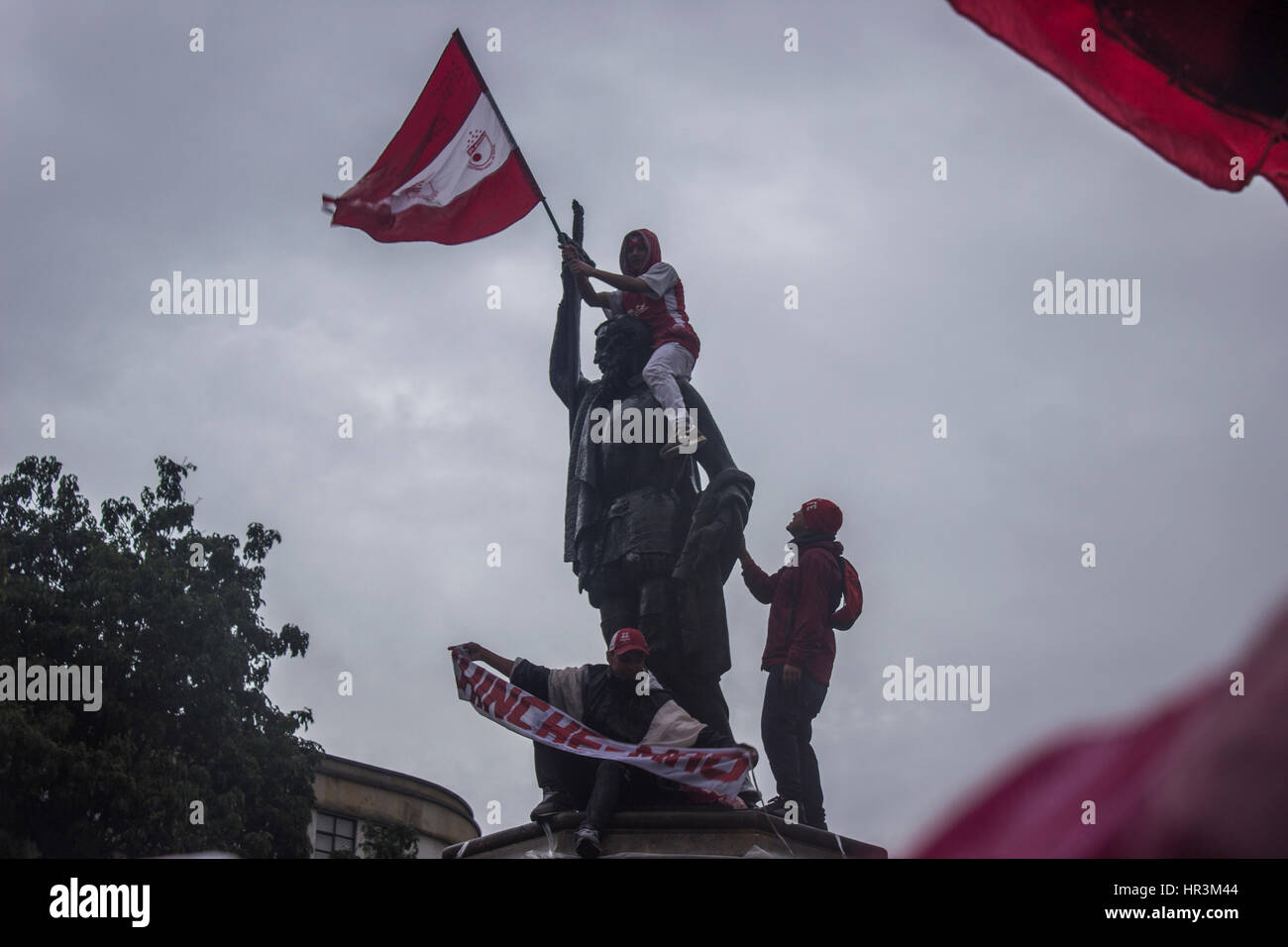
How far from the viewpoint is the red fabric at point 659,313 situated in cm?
1014

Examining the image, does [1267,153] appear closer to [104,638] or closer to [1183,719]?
[1183,719]

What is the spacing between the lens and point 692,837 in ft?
26.7

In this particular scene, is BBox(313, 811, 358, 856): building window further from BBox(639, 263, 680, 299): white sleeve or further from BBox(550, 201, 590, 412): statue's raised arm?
BBox(639, 263, 680, 299): white sleeve

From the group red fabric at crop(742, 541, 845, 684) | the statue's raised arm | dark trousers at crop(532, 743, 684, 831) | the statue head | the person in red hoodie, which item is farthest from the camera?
the statue's raised arm

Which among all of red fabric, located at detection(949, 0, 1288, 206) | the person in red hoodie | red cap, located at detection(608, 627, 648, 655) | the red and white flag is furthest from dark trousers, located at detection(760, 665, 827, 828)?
red fabric, located at detection(949, 0, 1288, 206)

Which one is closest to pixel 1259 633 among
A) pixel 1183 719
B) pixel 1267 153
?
pixel 1183 719

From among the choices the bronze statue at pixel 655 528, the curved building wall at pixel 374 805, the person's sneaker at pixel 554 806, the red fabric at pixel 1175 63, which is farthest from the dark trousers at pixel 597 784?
the curved building wall at pixel 374 805

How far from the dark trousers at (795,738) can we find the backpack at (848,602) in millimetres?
435

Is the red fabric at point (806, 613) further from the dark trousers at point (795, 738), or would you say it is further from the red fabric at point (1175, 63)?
the red fabric at point (1175, 63)

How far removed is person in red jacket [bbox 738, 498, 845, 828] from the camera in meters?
9.07

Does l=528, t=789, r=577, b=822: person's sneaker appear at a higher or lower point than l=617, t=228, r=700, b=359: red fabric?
lower

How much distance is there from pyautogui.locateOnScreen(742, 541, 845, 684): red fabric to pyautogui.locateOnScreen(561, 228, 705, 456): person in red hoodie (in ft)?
3.63

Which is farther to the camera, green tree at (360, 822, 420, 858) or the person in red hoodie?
green tree at (360, 822, 420, 858)

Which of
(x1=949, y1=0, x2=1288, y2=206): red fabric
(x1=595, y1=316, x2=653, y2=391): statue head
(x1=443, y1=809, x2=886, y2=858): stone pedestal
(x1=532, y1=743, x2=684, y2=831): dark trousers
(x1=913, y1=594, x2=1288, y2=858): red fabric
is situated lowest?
(x1=443, y1=809, x2=886, y2=858): stone pedestal
